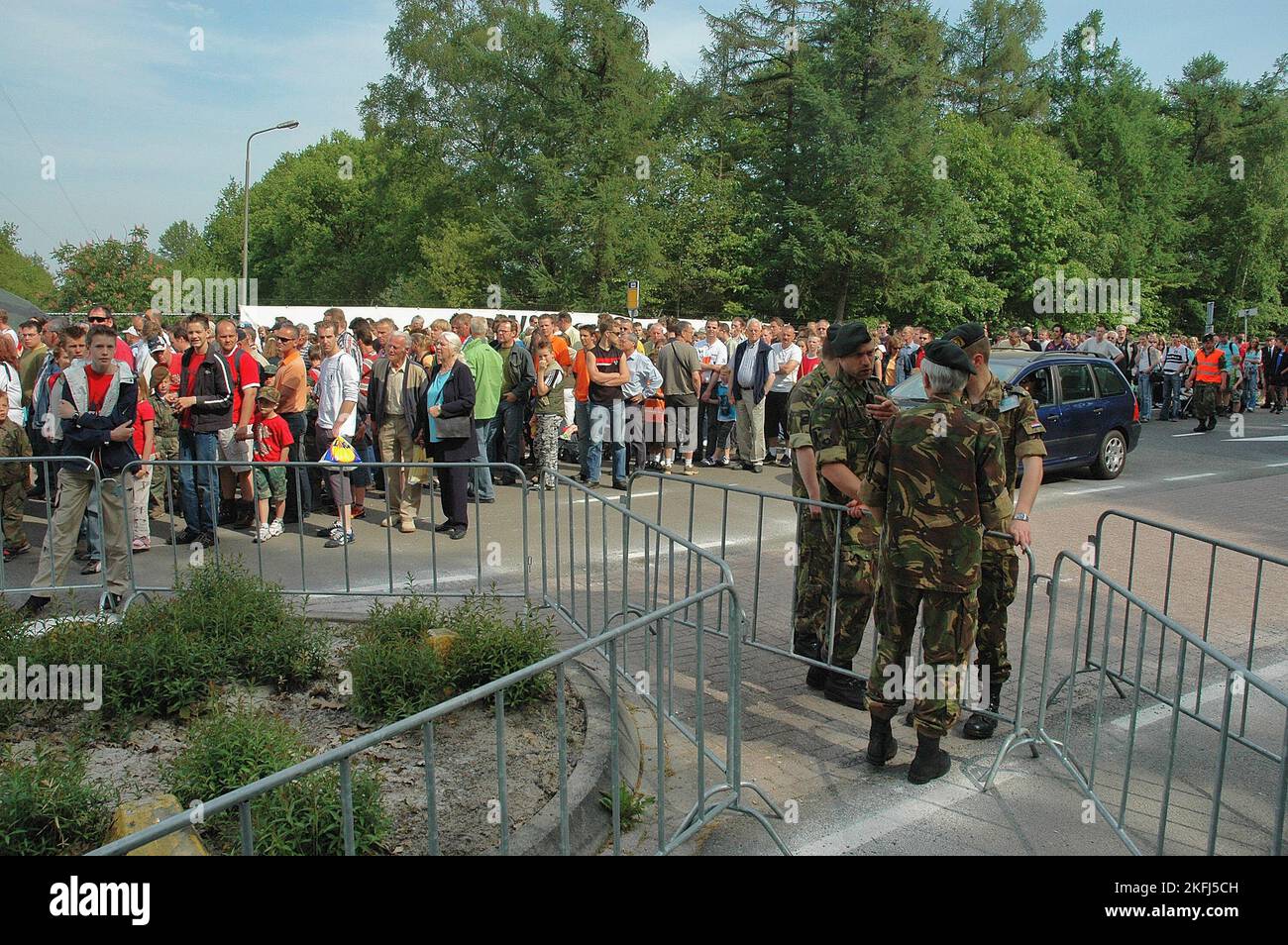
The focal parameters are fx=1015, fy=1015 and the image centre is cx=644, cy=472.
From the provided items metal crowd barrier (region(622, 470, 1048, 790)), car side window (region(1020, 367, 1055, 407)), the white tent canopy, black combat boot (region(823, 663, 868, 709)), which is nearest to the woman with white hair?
metal crowd barrier (region(622, 470, 1048, 790))

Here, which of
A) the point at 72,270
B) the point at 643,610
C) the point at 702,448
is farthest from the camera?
the point at 72,270

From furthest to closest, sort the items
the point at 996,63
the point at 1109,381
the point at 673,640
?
the point at 996,63, the point at 1109,381, the point at 673,640

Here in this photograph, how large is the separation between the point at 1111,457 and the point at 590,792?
40.5ft

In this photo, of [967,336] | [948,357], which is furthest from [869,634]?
[948,357]

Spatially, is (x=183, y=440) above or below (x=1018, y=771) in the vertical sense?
above

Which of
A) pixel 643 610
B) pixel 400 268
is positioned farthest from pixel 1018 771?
pixel 400 268

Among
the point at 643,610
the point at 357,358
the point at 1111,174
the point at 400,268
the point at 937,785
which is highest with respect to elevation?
the point at 1111,174

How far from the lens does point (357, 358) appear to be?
33.0 ft

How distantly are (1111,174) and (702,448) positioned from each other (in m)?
40.4

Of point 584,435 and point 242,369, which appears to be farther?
point 584,435

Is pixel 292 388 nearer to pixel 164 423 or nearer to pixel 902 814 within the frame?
pixel 164 423

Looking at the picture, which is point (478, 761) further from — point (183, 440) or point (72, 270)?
point (72, 270)

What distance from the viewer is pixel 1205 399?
21094 mm
